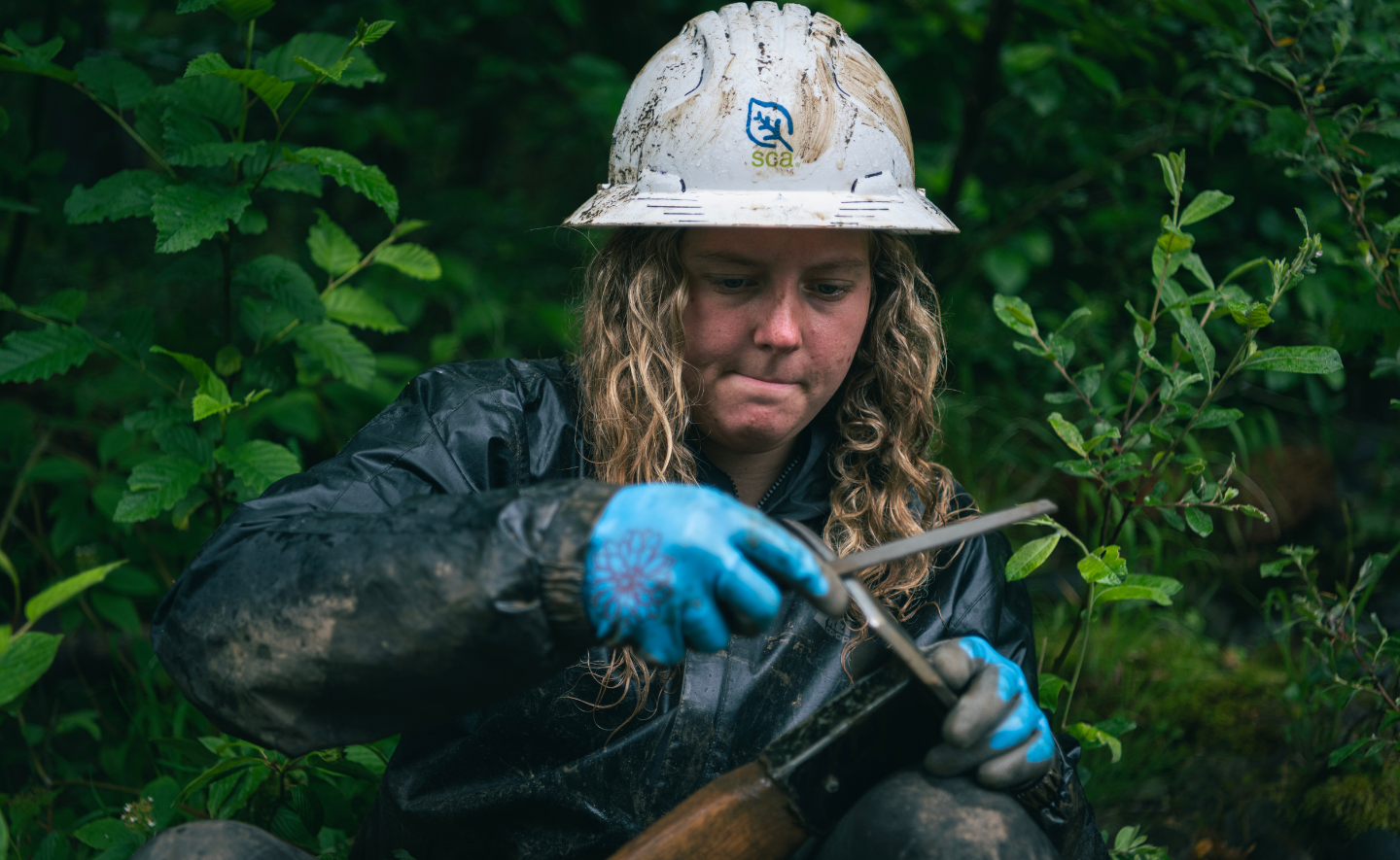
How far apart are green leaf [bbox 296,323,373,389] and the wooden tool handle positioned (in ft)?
4.14

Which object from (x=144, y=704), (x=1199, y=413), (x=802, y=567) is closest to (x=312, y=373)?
(x=144, y=704)

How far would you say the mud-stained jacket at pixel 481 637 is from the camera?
3.64 feet

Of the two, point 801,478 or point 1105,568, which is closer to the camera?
point 1105,568

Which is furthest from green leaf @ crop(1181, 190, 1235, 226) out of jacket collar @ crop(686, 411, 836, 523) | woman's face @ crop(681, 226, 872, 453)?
jacket collar @ crop(686, 411, 836, 523)

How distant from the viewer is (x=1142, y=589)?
167cm

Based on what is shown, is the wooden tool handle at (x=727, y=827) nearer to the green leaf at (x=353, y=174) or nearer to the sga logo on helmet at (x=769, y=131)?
the sga logo on helmet at (x=769, y=131)

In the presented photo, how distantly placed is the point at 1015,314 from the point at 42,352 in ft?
6.36

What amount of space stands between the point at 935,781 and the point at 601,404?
81 centimetres

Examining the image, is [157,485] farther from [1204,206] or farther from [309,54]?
[1204,206]

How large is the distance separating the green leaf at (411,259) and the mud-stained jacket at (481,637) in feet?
1.69

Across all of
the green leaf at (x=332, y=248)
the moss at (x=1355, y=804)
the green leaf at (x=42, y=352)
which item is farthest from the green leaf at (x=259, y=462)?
the moss at (x=1355, y=804)

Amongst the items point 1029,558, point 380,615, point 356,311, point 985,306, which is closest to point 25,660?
point 380,615

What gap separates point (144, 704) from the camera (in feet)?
7.38

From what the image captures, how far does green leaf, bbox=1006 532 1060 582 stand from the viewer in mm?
1670
